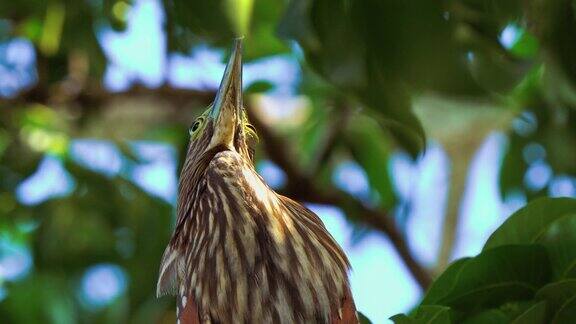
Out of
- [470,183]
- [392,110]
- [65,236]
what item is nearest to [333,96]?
[65,236]

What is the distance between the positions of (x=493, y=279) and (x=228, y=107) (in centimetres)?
82

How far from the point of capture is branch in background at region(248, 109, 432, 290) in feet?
14.5

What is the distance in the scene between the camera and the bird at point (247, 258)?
6.35 feet

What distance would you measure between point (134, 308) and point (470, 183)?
4079mm

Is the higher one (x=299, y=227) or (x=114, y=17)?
(x=114, y=17)

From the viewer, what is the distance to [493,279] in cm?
190

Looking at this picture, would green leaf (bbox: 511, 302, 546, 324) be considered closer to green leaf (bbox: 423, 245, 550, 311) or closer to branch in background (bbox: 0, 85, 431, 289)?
green leaf (bbox: 423, 245, 550, 311)

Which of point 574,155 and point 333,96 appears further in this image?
point 333,96

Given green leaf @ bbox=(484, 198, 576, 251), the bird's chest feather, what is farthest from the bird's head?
green leaf @ bbox=(484, 198, 576, 251)

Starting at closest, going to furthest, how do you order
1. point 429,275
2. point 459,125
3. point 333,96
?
point 333,96
point 429,275
point 459,125

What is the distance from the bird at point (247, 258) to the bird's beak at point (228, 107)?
0.01 meters

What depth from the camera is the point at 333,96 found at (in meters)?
4.05

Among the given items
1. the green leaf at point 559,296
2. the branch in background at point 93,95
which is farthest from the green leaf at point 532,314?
the branch in background at point 93,95

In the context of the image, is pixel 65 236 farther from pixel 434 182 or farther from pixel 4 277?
pixel 434 182
